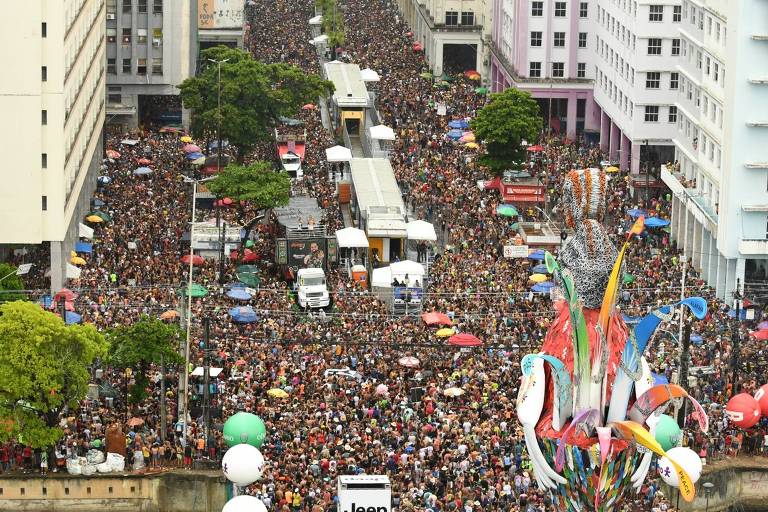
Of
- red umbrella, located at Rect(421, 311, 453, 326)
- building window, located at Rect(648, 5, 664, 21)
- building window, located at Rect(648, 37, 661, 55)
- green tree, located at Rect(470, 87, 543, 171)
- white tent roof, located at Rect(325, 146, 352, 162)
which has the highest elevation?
building window, located at Rect(648, 5, 664, 21)

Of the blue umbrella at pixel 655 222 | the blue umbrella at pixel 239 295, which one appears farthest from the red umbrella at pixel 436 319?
the blue umbrella at pixel 655 222

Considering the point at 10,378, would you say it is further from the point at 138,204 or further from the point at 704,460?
the point at 138,204

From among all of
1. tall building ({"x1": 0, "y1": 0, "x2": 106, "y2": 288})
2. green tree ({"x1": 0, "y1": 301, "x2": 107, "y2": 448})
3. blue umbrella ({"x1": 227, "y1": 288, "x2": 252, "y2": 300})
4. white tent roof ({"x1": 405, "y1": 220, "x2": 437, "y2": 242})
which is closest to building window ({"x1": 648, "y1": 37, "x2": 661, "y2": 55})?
white tent roof ({"x1": 405, "y1": 220, "x2": 437, "y2": 242})

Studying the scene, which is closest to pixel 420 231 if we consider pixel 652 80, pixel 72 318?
pixel 72 318

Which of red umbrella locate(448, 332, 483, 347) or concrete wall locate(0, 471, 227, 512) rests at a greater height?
red umbrella locate(448, 332, 483, 347)

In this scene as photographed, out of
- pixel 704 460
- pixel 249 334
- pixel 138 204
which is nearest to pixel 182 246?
pixel 138 204

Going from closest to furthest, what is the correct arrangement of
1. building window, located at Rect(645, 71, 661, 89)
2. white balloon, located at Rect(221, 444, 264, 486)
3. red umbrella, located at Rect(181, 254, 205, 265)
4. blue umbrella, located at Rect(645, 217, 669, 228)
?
white balloon, located at Rect(221, 444, 264, 486), red umbrella, located at Rect(181, 254, 205, 265), blue umbrella, located at Rect(645, 217, 669, 228), building window, located at Rect(645, 71, 661, 89)

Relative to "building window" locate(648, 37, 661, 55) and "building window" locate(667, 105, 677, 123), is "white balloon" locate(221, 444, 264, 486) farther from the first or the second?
"building window" locate(667, 105, 677, 123)
